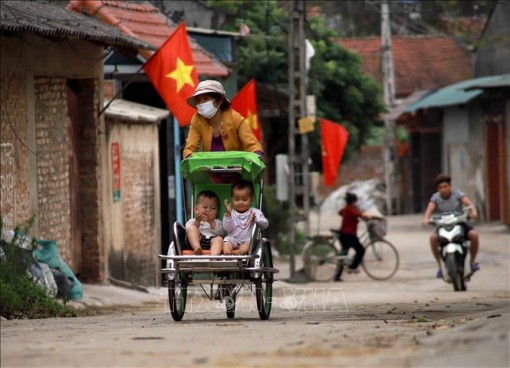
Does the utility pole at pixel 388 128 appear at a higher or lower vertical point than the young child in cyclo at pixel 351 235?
higher

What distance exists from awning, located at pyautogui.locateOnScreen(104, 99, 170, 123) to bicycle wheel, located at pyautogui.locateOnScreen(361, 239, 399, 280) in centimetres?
469

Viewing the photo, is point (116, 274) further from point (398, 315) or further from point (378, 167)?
point (378, 167)

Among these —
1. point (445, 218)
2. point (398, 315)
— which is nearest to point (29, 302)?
point (398, 315)

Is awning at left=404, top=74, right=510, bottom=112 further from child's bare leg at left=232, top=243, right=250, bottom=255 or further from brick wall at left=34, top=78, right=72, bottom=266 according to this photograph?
child's bare leg at left=232, top=243, right=250, bottom=255

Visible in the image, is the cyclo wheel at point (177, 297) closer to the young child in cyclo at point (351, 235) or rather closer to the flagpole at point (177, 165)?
the flagpole at point (177, 165)

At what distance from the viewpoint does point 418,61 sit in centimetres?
5794

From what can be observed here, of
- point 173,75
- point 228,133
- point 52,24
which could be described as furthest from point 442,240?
point 228,133

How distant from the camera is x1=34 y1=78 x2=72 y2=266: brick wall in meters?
17.1

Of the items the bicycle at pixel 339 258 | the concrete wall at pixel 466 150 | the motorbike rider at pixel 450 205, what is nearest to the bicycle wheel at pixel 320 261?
the bicycle at pixel 339 258

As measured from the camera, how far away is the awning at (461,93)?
32594 millimetres

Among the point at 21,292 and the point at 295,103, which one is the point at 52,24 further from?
the point at 295,103

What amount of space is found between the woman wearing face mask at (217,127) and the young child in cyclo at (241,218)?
424mm

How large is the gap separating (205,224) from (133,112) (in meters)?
9.06

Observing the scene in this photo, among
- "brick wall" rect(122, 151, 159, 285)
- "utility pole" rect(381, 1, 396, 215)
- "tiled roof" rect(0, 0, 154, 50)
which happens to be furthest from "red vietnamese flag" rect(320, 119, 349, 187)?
"utility pole" rect(381, 1, 396, 215)
